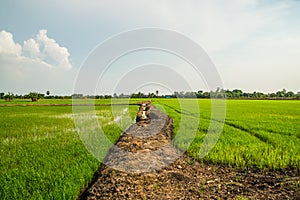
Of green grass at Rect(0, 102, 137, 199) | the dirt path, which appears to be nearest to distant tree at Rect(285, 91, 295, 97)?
green grass at Rect(0, 102, 137, 199)

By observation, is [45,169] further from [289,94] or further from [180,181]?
[289,94]

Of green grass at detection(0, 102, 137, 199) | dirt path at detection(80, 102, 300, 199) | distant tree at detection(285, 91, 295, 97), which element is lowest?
dirt path at detection(80, 102, 300, 199)

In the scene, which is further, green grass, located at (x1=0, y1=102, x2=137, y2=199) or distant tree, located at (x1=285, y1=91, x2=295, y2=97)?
distant tree, located at (x1=285, y1=91, x2=295, y2=97)

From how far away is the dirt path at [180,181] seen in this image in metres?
2.99

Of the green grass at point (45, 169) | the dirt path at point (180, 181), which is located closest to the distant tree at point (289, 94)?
the green grass at point (45, 169)

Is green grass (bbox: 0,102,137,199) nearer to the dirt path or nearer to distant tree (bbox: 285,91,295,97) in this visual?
the dirt path

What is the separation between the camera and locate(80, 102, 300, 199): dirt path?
299 centimetres

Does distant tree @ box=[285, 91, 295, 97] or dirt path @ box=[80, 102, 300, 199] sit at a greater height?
distant tree @ box=[285, 91, 295, 97]

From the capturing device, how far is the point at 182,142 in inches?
240

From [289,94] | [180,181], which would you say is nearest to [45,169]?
[180,181]

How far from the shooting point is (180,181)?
11.4ft

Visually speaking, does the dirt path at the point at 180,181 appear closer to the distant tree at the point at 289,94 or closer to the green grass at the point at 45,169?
the green grass at the point at 45,169

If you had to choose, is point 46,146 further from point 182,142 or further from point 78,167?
point 182,142

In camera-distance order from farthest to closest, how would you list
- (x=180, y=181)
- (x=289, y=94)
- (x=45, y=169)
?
(x=289, y=94) < (x=45, y=169) < (x=180, y=181)
